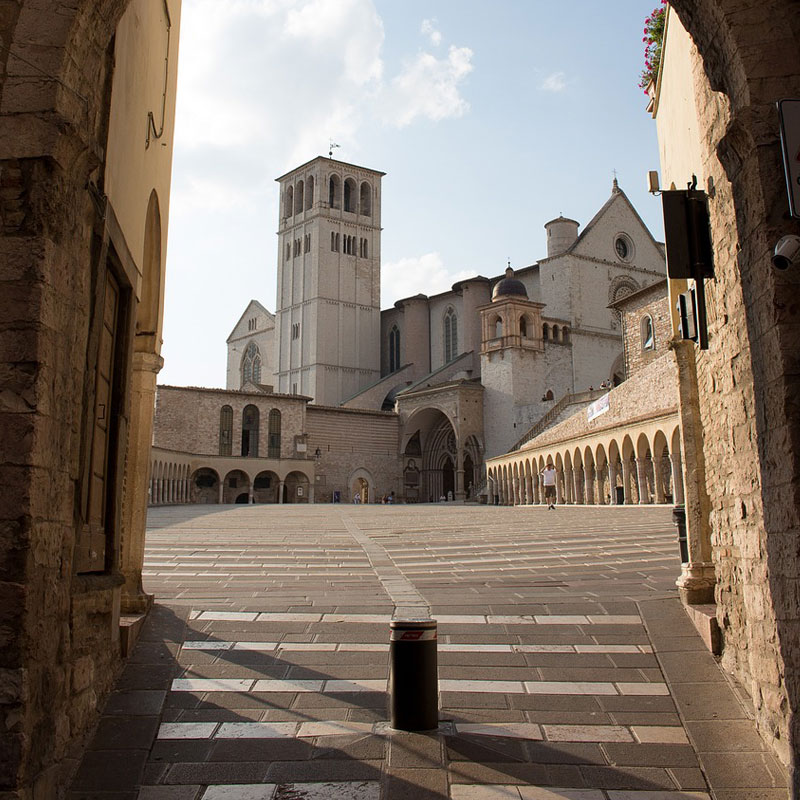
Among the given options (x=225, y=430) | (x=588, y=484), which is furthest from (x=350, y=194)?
(x=588, y=484)

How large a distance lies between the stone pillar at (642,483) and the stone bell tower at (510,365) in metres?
21.9

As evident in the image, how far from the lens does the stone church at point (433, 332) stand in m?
48.2

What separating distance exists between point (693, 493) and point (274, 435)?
42.4 m

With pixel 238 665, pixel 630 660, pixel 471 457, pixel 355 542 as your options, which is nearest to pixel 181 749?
pixel 238 665

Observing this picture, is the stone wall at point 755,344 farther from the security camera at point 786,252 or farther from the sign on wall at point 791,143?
the sign on wall at point 791,143

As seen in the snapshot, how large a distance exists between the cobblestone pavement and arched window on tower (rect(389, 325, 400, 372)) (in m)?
57.3

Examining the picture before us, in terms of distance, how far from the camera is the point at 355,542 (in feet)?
40.3

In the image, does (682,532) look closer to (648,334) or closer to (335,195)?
(648,334)

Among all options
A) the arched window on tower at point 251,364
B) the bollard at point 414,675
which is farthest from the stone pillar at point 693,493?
the arched window on tower at point 251,364

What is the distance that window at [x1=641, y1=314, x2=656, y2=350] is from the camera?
35812mm

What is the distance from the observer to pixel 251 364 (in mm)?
73125

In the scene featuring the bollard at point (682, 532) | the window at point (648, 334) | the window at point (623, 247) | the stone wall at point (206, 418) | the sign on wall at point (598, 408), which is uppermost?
the window at point (623, 247)

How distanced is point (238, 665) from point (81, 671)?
48.0 inches

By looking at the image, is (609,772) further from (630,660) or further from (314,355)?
(314,355)
